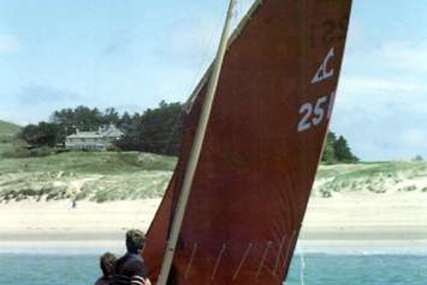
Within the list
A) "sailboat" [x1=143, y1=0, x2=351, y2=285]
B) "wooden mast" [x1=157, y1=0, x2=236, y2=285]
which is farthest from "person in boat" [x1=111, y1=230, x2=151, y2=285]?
"sailboat" [x1=143, y1=0, x2=351, y2=285]

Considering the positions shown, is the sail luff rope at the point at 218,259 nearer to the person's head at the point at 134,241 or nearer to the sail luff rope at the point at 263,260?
the sail luff rope at the point at 263,260

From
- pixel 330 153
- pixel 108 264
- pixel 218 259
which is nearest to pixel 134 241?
pixel 108 264

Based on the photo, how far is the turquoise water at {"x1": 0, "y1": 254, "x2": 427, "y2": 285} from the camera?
80.3 feet

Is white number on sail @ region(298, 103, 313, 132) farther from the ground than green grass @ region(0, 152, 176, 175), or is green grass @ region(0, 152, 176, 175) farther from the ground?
white number on sail @ region(298, 103, 313, 132)

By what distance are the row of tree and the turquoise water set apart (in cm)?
381

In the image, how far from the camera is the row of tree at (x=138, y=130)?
105 feet

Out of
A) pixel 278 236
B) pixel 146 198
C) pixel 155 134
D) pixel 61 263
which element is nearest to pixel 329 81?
pixel 278 236

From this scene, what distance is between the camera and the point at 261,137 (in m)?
10.1

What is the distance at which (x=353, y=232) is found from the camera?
32188 mm

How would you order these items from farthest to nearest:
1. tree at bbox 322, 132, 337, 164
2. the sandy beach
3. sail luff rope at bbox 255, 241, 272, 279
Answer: tree at bbox 322, 132, 337, 164, the sandy beach, sail luff rope at bbox 255, 241, 272, 279

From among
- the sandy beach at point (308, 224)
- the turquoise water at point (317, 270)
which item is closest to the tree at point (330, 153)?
the sandy beach at point (308, 224)

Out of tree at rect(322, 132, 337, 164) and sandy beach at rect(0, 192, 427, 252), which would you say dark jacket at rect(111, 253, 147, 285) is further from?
tree at rect(322, 132, 337, 164)

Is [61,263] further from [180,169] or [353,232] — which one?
[180,169]

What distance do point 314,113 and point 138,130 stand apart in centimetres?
5835
